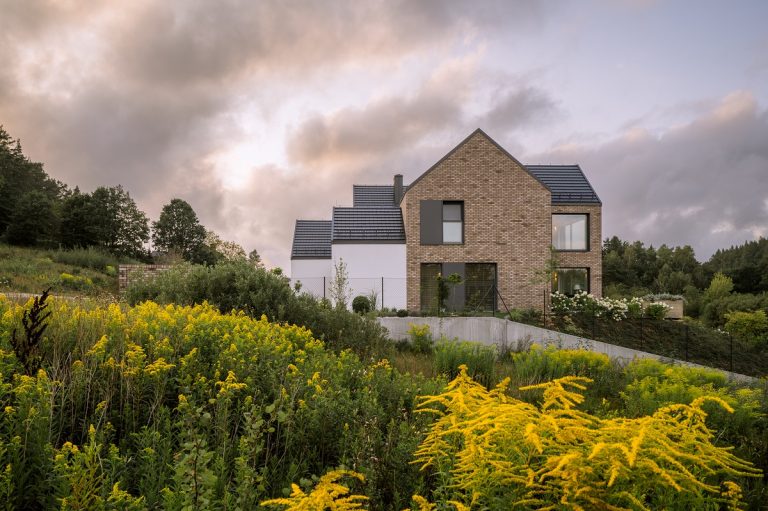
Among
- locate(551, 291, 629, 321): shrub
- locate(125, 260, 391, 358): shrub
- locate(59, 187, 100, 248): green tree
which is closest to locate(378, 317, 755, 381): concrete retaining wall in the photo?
locate(551, 291, 629, 321): shrub

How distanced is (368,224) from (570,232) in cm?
978

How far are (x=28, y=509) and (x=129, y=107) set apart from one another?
11.8 meters

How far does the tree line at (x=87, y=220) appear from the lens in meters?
29.8

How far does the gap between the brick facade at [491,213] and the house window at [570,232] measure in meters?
1.29

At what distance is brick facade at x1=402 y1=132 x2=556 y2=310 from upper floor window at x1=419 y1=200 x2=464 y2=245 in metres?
0.25

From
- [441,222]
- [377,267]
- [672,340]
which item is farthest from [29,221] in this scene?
[672,340]

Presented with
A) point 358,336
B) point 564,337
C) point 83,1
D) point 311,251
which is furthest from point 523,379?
point 311,251

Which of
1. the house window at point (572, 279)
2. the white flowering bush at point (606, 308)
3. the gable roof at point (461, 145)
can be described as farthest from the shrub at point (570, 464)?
the house window at point (572, 279)

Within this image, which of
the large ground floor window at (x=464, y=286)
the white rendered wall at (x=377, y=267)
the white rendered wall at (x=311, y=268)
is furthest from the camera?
the white rendered wall at (x=311, y=268)

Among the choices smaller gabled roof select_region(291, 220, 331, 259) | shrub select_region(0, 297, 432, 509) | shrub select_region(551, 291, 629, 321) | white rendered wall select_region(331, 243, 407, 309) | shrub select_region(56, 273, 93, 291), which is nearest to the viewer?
shrub select_region(0, 297, 432, 509)

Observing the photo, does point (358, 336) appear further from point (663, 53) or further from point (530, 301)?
point (530, 301)

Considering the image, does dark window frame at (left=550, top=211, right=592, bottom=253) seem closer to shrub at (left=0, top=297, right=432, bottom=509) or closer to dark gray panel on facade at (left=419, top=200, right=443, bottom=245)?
dark gray panel on facade at (left=419, top=200, right=443, bottom=245)

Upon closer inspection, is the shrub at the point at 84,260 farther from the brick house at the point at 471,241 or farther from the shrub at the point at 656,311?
the shrub at the point at 656,311

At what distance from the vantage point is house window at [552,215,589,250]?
22609 mm
